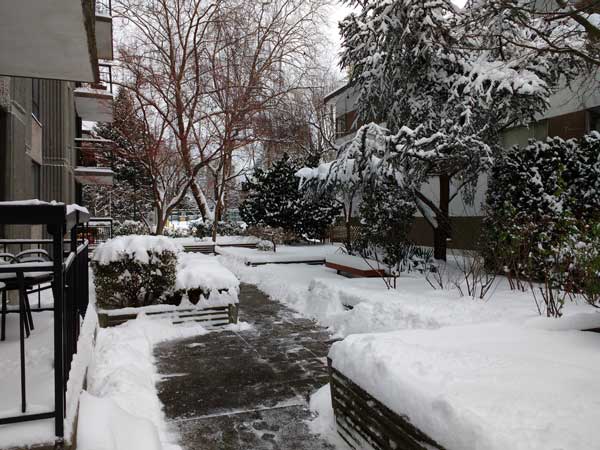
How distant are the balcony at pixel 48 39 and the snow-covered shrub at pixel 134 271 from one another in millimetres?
2684

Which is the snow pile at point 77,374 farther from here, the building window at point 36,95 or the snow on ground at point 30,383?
the building window at point 36,95

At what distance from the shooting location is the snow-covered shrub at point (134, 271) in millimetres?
7426

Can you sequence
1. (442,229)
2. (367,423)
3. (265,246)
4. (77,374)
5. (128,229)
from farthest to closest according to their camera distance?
1. (128,229)
2. (265,246)
3. (442,229)
4. (367,423)
5. (77,374)

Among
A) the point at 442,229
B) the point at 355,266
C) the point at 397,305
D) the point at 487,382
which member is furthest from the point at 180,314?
the point at 442,229

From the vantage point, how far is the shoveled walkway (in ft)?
13.0

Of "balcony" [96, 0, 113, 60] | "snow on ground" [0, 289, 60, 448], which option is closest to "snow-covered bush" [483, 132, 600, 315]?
"snow on ground" [0, 289, 60, 448]

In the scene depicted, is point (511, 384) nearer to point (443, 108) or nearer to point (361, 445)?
point (361, 445)

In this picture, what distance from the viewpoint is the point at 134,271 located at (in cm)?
754

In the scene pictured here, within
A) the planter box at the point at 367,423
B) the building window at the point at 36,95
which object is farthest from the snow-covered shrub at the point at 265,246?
the planter box at the point at 367,423

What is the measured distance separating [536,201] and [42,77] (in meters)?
9.88

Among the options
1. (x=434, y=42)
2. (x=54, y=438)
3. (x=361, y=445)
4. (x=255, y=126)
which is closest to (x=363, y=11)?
(x=434, y=42)

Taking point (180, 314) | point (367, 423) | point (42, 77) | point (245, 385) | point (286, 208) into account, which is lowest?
point (245, 385)

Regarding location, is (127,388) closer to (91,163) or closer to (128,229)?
(91,163)

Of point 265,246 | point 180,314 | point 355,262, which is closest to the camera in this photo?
point 180,314
